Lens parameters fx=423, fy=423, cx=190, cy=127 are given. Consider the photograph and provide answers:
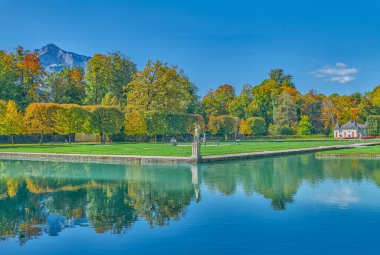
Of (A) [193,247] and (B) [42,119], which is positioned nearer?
(A) [193,247]

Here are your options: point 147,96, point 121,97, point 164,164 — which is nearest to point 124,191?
point 164,164

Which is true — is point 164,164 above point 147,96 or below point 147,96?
below

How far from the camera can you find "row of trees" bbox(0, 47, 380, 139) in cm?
5638

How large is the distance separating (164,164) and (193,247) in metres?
15.3

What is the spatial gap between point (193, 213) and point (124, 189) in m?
4.86

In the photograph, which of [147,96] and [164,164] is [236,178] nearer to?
[164,164]

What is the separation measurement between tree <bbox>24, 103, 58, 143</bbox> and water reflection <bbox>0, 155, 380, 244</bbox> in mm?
24801

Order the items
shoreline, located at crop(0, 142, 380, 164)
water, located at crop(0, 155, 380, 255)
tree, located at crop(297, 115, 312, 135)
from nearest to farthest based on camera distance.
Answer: water, located at crop(0, 155, 380, 255) → shoreline, located at crop(0, 142, 380, 164) → tree, located at crop(297, 115, 312, 135)

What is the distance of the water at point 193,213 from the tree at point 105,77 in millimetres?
46929

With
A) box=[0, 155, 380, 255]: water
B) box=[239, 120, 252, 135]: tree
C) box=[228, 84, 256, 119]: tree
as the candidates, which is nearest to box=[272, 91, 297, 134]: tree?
box=[239, 120, 252, 135]: tree

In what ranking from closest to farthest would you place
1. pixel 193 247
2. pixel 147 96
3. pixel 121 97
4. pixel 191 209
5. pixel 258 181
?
1. pixel 193 247
2. pixel 191 209
3. pixel 258 181
4. pixel 147 96
5. pixel 121 97

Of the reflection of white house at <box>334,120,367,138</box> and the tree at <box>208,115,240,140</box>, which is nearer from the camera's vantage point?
the tree at <box>208,115,240,140</box>

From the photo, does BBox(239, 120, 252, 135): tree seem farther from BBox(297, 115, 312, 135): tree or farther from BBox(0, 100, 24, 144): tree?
BBox(0, 100, 24, 144): tree

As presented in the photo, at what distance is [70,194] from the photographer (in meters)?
14.2
